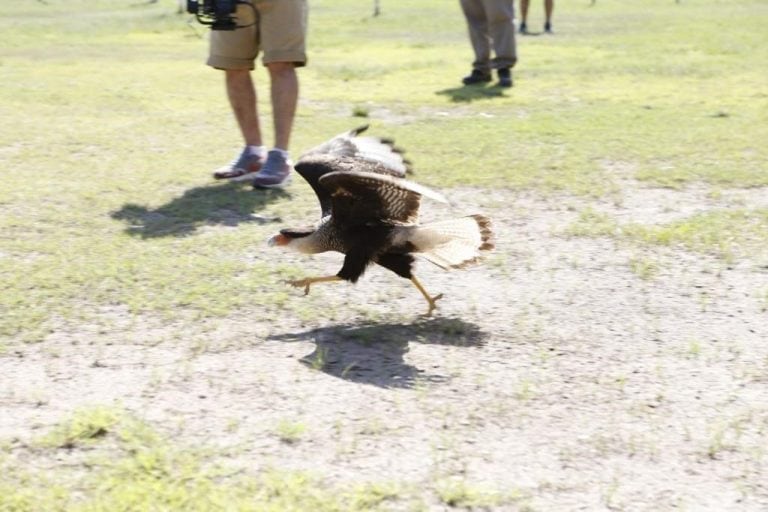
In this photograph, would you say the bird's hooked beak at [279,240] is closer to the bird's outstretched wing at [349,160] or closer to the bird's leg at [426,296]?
the bird's outstretched wing at [349,160]

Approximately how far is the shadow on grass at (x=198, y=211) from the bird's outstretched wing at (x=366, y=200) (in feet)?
5.15

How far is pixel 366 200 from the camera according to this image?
4.59m

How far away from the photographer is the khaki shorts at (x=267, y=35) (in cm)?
693

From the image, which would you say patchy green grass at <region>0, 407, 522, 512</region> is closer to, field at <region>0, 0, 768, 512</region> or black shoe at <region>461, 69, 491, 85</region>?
field at <region>0, 0, 768, 512</region>

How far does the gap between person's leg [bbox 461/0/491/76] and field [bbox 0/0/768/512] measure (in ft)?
5.58

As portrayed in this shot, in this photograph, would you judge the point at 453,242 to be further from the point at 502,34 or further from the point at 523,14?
the point at 523,14

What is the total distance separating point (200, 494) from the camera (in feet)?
10.2

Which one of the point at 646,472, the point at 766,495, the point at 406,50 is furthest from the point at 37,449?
the point at 406,50

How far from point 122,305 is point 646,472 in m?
2.49

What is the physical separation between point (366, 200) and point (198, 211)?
2.04 metres

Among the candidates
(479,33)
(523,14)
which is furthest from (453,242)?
(523,14)

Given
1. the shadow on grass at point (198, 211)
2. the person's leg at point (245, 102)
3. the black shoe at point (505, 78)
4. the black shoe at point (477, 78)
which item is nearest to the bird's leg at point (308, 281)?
the shadow on grass at point (198, 211)

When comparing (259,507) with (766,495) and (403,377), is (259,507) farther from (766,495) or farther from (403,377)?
(766,495)

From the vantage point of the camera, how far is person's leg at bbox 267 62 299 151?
23.0ft
